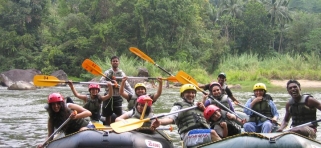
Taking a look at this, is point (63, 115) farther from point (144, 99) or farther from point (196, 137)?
point (196, 137)

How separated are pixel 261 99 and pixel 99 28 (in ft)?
103

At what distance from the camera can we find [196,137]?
6.07m

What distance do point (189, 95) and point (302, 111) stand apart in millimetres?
1562

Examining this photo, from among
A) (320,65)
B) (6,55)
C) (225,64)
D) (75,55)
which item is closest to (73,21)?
Result: (75,55)

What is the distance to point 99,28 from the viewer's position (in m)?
37.9

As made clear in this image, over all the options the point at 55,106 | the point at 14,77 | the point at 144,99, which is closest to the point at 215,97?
the point at 144,99

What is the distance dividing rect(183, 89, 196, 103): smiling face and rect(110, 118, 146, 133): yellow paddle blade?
2.07ft

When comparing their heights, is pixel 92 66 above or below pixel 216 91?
above

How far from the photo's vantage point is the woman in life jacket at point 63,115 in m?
6.13

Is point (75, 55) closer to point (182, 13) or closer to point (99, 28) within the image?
point (99, 28)

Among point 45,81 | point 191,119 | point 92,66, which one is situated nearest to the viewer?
point 191,119

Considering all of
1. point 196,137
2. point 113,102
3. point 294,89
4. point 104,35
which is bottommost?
point 196,137

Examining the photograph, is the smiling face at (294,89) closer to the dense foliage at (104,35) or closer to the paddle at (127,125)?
the paddle at (127,125)

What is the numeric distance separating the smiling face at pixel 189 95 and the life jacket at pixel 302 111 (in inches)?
53.4
